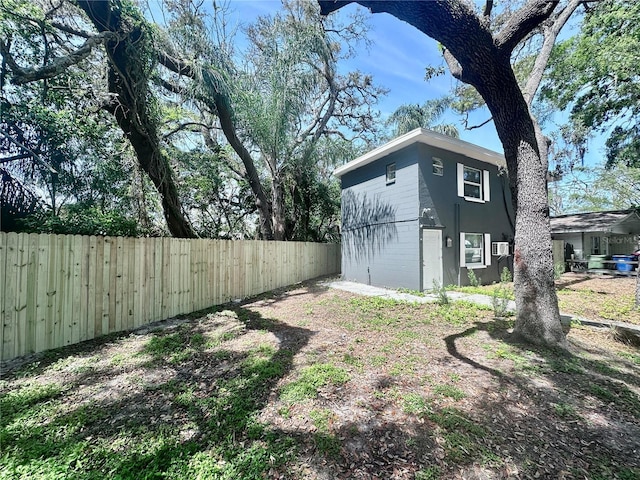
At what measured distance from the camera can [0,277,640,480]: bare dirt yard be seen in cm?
192

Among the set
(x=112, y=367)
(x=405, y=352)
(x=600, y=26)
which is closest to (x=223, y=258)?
(x=112, y=367)

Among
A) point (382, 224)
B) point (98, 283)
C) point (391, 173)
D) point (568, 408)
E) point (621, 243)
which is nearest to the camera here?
point (568, 408)

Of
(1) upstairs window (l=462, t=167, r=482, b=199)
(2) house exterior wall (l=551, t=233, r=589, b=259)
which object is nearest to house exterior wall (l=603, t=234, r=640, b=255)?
(2) house exterior wall (l=551, t=233, r=589, b=259)

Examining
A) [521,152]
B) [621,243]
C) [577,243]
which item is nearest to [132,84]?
[521,152]

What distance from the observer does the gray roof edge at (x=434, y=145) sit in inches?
304

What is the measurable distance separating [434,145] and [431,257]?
346 cm

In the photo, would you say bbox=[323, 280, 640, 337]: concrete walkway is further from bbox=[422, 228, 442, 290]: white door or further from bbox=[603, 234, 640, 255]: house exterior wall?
bbox=[603, 234, 640, 255]: house exterior wall

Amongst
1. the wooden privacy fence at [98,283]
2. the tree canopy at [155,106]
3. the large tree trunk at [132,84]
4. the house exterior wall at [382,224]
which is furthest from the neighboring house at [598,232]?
the large tree trunk at [132,84]

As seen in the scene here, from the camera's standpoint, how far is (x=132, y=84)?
16.6 feet

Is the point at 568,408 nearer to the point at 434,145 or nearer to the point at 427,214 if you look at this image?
the point at 427,214

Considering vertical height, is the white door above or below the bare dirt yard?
above

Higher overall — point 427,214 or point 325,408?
point 427,214

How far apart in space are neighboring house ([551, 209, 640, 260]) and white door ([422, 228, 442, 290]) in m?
10.2

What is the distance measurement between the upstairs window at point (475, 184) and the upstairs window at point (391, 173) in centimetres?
235
